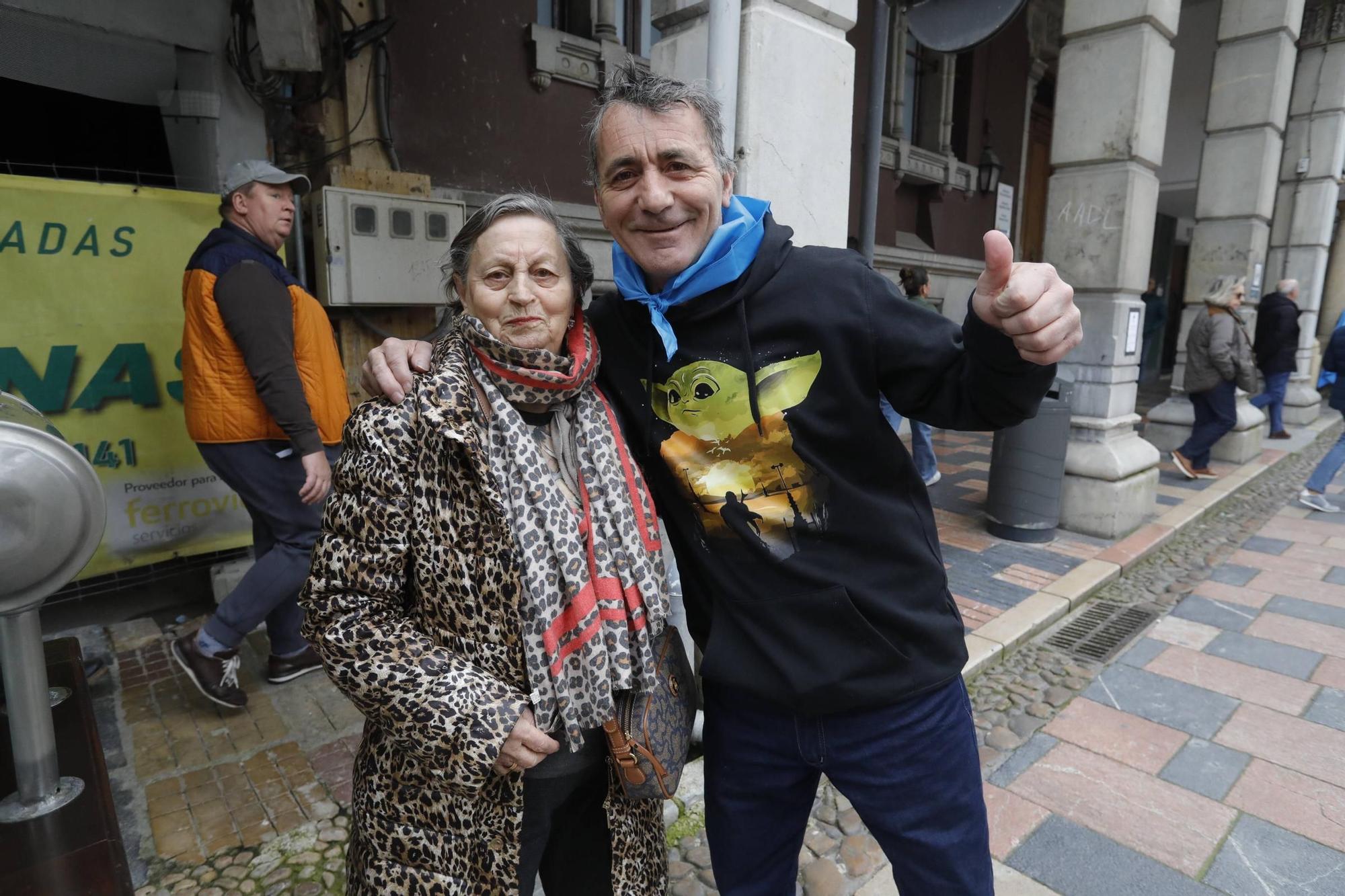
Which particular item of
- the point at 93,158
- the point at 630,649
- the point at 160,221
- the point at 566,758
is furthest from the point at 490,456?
the point at 93,158

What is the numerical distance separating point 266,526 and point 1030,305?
3.31m

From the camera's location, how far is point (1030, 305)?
1178mm

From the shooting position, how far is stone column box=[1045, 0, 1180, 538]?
5.19 meters

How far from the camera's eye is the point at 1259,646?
160 inches

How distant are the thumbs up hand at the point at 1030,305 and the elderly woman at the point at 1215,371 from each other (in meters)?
7.48

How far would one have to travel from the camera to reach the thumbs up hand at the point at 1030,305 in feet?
3.85

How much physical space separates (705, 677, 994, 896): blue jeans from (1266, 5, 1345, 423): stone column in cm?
1215

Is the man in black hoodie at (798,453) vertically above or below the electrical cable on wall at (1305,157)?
below

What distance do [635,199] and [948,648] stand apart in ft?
3.43

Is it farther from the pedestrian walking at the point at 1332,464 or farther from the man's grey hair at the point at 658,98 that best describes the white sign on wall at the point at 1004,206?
the man's grey hair at the point at 658,98

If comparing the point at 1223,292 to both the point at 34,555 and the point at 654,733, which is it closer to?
the point at 654,733

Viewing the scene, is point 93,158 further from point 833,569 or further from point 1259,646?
point 1259,646

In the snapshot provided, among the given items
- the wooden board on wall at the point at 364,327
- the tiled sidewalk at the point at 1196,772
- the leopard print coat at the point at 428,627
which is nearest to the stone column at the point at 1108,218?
the tiled sidewalk at the point at 1196,772

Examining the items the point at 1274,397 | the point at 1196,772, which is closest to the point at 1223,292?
the point at 1274,397
